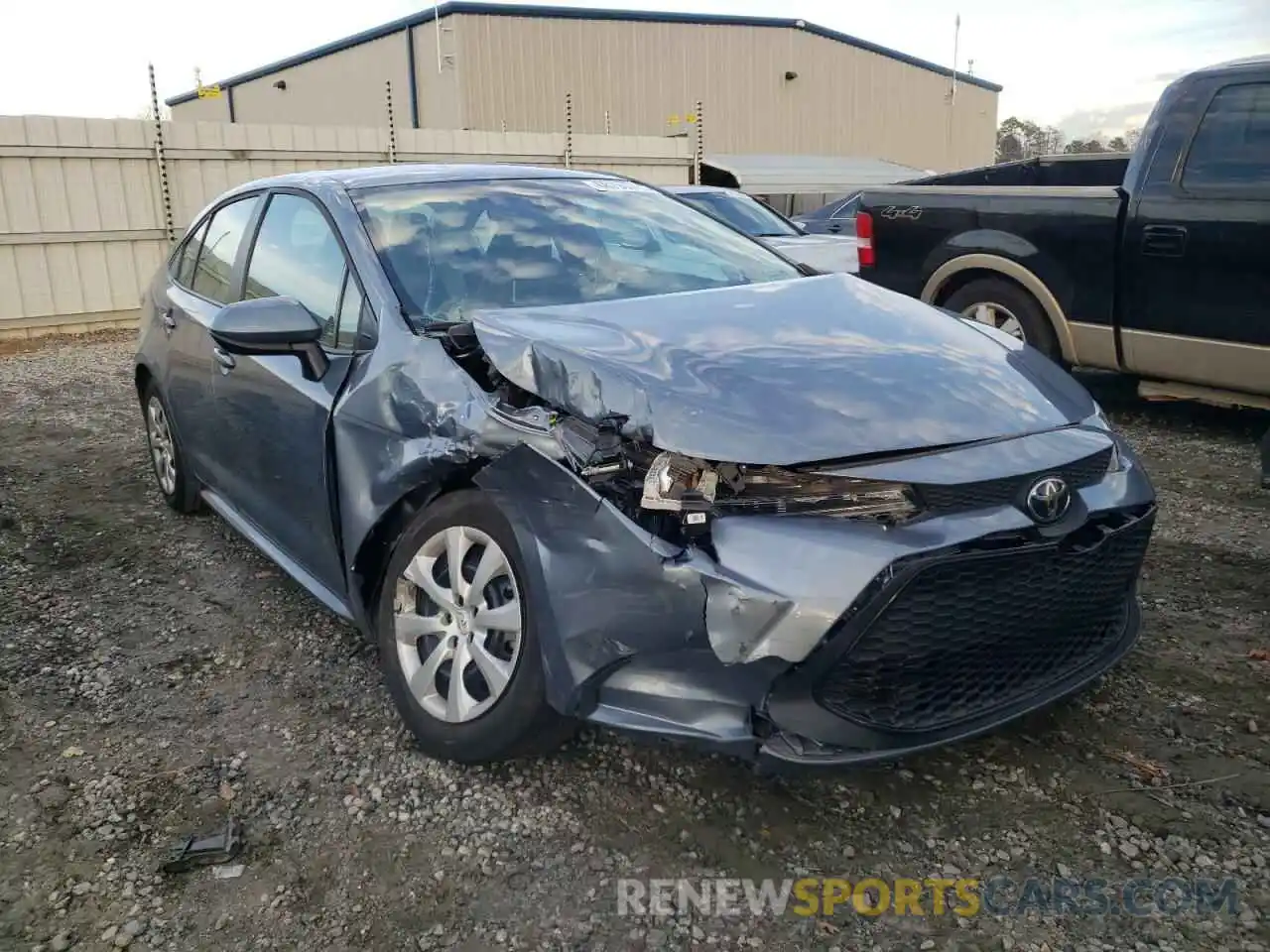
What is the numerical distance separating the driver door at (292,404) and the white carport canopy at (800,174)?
19.1 meters

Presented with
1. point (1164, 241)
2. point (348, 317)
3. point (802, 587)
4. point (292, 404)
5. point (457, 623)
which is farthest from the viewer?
point (1164, 241)

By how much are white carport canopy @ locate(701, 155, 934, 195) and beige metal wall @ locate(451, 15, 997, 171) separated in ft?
16.5

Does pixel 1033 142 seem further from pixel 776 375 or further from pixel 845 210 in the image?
pixel 776 375

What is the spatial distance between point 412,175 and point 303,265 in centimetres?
50

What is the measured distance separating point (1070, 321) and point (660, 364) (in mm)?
4265

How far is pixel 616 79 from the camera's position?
30422 millimetres

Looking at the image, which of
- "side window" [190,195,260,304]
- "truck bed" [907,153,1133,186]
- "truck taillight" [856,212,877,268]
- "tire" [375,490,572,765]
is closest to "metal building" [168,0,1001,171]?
"truck bed" [907,153,1133,186]

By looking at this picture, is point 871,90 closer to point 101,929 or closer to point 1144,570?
point 1144,570

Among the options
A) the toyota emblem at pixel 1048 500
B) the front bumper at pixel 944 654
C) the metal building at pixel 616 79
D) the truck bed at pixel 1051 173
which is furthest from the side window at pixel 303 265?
the metal building at pixel 616 79

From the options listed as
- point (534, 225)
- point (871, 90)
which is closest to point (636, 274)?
point (534, 225)

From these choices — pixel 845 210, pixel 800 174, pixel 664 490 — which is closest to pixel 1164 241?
pixel 664 490

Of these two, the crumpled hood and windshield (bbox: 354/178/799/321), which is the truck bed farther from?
the crumpled hood

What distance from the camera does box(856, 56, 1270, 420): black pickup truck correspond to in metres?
5.23

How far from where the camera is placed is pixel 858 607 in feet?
6.94
